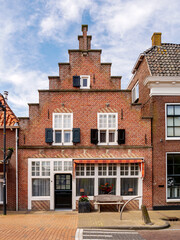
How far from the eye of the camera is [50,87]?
50.1ft

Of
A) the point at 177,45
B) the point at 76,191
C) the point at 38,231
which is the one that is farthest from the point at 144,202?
the point at 177,45

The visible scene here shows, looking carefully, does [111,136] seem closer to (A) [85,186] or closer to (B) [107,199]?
(A) [85,186]

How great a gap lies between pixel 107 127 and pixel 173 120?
391 centimetres

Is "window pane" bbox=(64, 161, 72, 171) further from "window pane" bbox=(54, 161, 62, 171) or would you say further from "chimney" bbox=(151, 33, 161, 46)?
"chimney" bbox=(151, 33, 161, 46)

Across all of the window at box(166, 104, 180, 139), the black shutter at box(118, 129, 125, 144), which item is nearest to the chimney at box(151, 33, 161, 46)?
the window at box(166, 104, 180, 139)

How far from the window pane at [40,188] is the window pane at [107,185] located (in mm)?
2981

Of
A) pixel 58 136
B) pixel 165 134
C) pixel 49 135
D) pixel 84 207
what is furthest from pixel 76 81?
pixel 84 207

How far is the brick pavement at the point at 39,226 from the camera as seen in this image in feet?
31.0

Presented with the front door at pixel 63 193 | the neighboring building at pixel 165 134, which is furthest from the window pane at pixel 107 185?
the neighboring building at pixel 165 134

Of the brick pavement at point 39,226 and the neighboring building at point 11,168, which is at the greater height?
the neighboring building at point 11,168

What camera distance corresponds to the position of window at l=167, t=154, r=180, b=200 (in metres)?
15.0

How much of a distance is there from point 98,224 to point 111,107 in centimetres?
668

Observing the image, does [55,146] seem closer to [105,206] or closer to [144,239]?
[105,206]

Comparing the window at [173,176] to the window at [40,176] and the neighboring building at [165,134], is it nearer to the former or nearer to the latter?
the neighboring building at [165,134]
